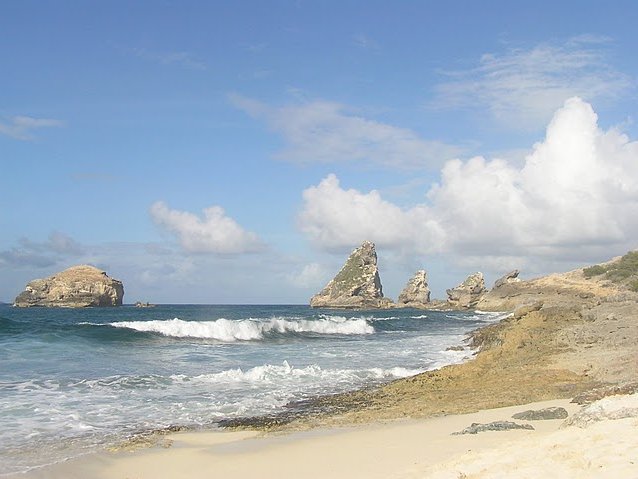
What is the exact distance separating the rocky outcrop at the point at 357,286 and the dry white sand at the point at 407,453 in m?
118

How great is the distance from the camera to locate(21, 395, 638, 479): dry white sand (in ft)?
21.6

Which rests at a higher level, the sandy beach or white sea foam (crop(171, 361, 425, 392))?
the sandy beach

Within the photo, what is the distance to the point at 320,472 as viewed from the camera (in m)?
7.99

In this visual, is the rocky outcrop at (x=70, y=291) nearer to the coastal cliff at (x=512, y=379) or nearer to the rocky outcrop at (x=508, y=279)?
the rocky outcrop at (x=508, y=279)

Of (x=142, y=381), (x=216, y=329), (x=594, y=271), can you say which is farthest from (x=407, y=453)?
(x=594, y=271)

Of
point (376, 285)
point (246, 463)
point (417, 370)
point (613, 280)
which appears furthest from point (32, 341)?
point (376, 285)

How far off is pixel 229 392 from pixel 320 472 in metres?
8.48

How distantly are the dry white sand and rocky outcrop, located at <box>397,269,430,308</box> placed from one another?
124140 mm

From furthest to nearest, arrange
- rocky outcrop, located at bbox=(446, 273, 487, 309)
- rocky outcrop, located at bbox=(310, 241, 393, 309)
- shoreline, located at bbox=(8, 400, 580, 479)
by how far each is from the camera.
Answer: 1. rocky outcrop, located at bbox=(310, 241, 393, 309)
2. rocky outcrop, located at bbox=(446, 273, 487, 309)
3. shoreline, located at bbox=(8, 400, 580, 479)

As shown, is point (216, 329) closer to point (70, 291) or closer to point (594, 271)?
point (594, 271)

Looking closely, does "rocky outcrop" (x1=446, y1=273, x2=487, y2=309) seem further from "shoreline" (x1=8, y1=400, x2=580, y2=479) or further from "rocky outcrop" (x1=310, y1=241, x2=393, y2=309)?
"shoreline" (x1=8, y1=400, x2=580, y2=479)

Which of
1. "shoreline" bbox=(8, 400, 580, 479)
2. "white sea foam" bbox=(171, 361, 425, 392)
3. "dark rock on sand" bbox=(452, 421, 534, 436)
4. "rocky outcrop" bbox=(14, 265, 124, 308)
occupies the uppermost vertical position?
"rocky outcrop" bbox=(14, 265, 124, 308)

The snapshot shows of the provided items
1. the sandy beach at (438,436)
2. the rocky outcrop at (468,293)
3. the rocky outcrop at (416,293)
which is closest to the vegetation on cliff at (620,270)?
the rocky outcrop at (468,293)

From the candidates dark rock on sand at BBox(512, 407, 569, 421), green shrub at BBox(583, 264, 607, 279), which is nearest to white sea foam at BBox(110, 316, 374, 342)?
dark rock on sand at BBox(512, 407, 569, 421)
